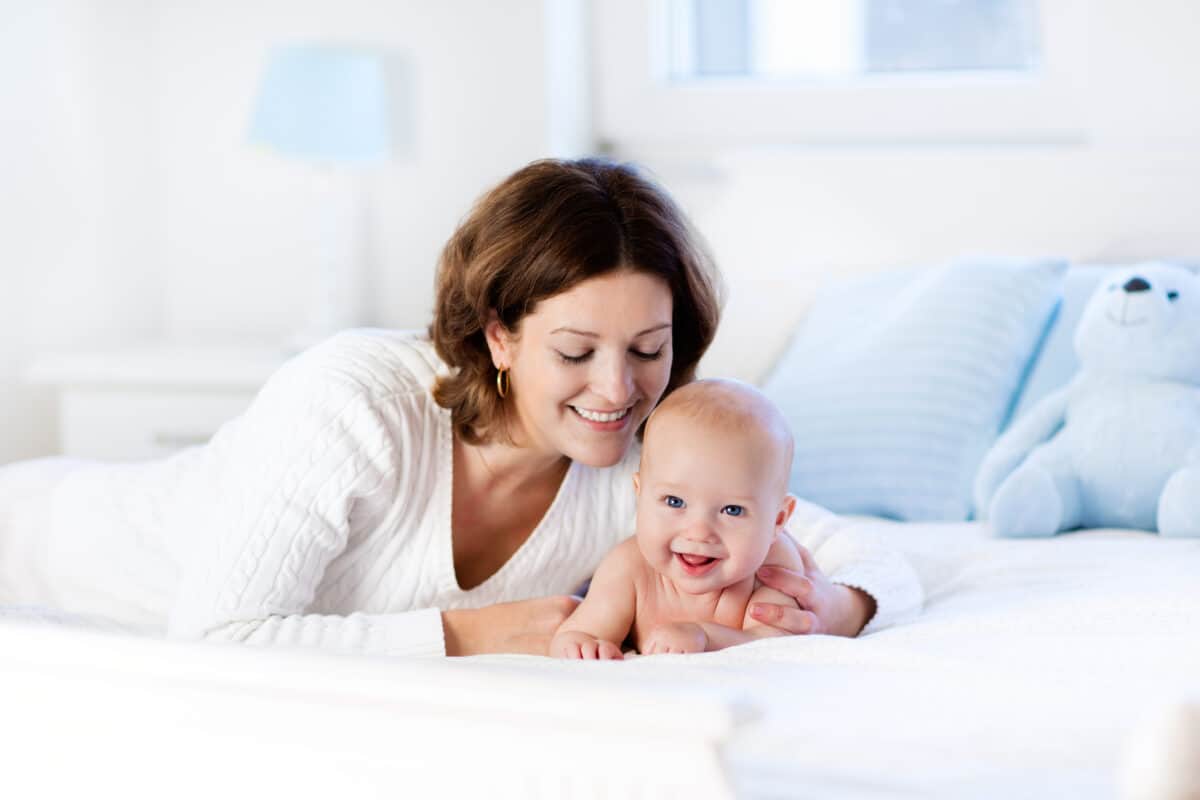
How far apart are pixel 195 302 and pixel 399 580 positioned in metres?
1.79

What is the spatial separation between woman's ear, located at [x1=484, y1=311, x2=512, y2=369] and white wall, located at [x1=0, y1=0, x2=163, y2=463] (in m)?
1.57

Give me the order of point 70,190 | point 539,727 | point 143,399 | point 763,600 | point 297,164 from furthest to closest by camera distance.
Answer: point 297,164, point 70,190, point 143,399, point 763,600, point 539,727

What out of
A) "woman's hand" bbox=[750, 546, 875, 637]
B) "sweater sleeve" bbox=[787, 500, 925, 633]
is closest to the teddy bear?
→ "sweater sleeve" bbox=[787, 500, 925, 633]

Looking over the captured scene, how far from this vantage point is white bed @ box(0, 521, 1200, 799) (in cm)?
81

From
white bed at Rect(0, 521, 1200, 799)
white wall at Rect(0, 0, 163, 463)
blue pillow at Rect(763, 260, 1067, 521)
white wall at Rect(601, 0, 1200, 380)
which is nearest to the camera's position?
white bed at Rect(0, 521, 1200, 799)

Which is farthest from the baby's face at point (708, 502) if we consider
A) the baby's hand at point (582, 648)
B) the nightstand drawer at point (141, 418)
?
the nightstand drawer at point (141, 418)

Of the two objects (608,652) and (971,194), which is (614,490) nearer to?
(608,652)

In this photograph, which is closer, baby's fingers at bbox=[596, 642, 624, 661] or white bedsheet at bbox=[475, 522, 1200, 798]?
white bedsheet at bbox=[475, 522, 1200, 798]

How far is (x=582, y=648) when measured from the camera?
134 cm

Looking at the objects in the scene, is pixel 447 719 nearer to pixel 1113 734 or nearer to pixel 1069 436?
pixel 1113 734

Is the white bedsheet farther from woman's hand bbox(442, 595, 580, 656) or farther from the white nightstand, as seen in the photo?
the white nightstand

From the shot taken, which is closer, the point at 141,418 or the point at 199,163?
the point at 141,418

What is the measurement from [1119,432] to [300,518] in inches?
43.2

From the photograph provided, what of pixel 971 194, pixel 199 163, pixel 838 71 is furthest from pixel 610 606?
pixel 199 163
